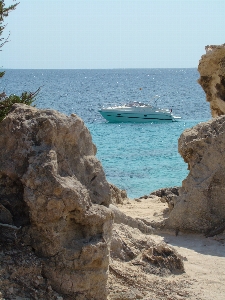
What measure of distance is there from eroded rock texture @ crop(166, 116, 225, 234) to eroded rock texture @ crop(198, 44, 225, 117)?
2534 millimetres

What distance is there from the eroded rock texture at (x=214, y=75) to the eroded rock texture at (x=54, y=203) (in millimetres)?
6076

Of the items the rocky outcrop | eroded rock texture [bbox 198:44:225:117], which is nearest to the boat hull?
the rocky outcrop

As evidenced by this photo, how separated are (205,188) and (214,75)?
3.42 meters

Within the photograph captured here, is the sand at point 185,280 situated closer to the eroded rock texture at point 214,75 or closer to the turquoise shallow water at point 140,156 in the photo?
the eroded rock texture at point 214,75

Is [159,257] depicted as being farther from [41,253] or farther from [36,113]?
[36,113]

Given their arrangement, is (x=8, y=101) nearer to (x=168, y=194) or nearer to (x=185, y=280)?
(x=185, y=280)

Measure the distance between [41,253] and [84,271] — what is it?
16.6 inches

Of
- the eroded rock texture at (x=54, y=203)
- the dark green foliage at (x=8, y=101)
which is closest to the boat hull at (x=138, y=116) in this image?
the dark green foliage at (x=8, y=101)

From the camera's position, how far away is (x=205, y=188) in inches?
345

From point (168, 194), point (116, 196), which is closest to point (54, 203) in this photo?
point (116, 196)

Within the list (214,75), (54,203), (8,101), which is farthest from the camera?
(214,75)

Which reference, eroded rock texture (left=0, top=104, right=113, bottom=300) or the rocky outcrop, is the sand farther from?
the rocky outcrop

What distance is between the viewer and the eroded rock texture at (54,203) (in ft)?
17.3

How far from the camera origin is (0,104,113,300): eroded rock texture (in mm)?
5270
